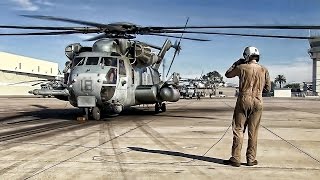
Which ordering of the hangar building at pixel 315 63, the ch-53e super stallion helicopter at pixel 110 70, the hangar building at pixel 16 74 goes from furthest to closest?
1. the hangar building at pixel 315 63
2. the hangar building at pixel 16 74
3. the ch-53e super stallion helicopter at pixel 110 70

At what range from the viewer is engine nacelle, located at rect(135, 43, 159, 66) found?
18484mm

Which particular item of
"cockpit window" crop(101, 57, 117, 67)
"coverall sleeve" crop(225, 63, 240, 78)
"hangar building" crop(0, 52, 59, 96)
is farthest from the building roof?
"coverall sleeve" crop(225, 63, 240, 78)

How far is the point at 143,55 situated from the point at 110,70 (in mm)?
2937

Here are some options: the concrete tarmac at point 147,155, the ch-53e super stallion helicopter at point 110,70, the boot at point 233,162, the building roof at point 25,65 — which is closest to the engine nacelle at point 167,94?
the ch-53e super stallion helicopter at point 110,70

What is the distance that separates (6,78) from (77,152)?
91832 mm

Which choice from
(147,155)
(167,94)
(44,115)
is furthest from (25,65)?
(147,155)

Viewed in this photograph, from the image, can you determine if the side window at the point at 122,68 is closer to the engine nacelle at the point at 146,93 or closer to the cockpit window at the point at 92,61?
the cockpit window at the point at 92,61

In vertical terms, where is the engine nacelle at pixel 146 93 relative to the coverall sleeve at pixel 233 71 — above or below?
below

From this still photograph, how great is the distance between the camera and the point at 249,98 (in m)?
7.10

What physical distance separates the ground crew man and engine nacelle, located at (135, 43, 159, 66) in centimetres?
1156

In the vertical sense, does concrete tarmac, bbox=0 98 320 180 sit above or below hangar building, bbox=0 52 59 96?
below

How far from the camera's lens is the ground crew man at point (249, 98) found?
23.2 feet

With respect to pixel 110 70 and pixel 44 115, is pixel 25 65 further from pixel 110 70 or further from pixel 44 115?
Answer: pixel 110 70

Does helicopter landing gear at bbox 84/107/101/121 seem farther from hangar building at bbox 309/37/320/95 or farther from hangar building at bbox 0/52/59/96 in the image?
hangar building at bbox 309/37/320/95
